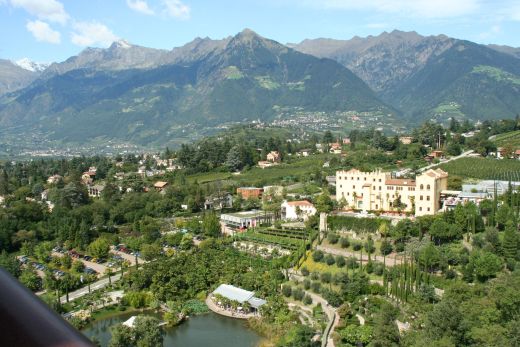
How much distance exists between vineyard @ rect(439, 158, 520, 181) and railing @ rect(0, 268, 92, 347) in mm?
28142

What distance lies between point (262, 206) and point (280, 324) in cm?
1367

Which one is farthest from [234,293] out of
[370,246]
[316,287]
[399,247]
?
[399,247]

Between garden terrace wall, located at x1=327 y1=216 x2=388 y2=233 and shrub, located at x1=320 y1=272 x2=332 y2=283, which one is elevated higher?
garden terrace wall, located at x1=327 y1=216 x2=388 y2=233

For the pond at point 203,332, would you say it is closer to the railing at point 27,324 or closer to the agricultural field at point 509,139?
the railing at point 27,324

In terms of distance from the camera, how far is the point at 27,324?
64cm

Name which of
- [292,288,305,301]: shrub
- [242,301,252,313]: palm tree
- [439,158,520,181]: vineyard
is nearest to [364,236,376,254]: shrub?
[292,288,305,301]: shrub

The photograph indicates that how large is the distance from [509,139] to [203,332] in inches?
1213

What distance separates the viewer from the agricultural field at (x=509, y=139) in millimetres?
34825

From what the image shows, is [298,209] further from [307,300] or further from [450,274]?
[450,274]

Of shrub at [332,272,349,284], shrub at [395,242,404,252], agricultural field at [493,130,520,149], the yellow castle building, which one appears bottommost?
shrub at [332,272,349,284]

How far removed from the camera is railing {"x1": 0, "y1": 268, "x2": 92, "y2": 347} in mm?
614

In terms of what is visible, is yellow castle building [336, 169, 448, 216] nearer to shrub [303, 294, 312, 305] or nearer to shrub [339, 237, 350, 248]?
shrub [339, 237, 350, 248]

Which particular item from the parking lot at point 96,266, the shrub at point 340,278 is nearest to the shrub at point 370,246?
the shrub at point 340,278

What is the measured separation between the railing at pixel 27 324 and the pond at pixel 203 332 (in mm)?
14295
